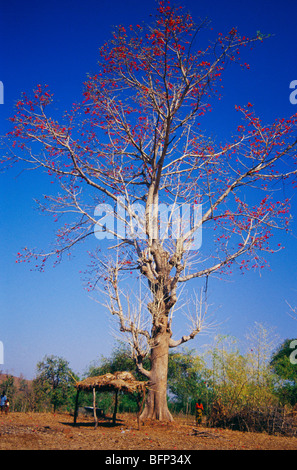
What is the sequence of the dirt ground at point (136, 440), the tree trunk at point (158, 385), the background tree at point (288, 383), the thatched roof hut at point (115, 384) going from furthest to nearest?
the background tree at point (288, 383)
the tree trunk at point (158, 385)
the thatched roof hut at point (115, 384)
the dirt ground at point (136, 440)

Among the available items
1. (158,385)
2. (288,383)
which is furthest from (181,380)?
(158,385)

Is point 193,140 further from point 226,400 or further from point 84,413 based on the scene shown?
point 84,413

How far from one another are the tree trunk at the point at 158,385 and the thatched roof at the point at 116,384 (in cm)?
55

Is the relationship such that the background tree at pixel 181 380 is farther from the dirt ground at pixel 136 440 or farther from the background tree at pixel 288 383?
the dirt ground at pixel 136 440

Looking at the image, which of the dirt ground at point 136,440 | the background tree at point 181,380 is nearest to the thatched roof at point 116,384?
the dirt ground at point 136,440

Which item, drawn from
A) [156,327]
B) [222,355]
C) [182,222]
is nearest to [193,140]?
[182,222]

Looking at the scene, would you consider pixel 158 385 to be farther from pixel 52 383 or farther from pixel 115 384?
pixel 52 383

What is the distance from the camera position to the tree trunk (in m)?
11.9

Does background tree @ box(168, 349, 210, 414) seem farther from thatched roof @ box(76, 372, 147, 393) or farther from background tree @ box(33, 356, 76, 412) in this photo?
thatched roof @ box(76, 372, 147, 393)

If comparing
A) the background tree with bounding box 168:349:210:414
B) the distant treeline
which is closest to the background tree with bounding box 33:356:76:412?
the distant treeline

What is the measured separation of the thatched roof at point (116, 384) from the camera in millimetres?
11406

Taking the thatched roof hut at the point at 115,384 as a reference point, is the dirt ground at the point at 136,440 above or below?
below

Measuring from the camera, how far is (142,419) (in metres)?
11.9
